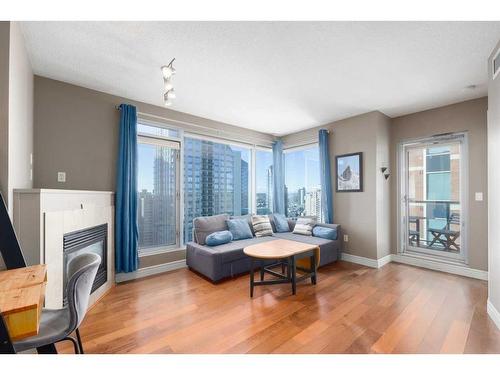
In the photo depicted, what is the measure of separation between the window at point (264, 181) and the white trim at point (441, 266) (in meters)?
2.66

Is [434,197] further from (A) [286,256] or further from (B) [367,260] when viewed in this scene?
(A) [286,256]

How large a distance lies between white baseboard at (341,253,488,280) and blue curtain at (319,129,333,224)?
0.79 metres

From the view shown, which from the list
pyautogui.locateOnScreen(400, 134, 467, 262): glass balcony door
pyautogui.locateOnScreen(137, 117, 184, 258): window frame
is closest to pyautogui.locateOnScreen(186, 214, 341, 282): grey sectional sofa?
pyautogui.locateOnScreen(137, 117, 184, 258): window frame

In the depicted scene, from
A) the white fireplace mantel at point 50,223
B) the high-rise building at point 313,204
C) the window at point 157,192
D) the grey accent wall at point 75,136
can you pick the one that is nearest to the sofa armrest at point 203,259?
the window at point 157,192

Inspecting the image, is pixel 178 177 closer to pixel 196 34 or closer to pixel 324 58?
pixel 196 34

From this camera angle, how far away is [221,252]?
316 cm

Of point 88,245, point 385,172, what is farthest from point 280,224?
point 88,245

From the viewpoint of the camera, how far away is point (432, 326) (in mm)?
2068

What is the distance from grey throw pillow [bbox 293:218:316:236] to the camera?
4250mm

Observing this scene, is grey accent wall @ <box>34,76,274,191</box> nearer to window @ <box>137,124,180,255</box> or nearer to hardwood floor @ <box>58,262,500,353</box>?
window @ <box>137,124,180,255</box>

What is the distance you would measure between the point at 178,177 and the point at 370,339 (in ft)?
10.9

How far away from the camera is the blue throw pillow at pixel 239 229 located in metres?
3.90

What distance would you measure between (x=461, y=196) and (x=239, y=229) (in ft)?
11.5

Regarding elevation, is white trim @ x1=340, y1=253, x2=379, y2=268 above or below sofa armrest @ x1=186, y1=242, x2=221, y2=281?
below
